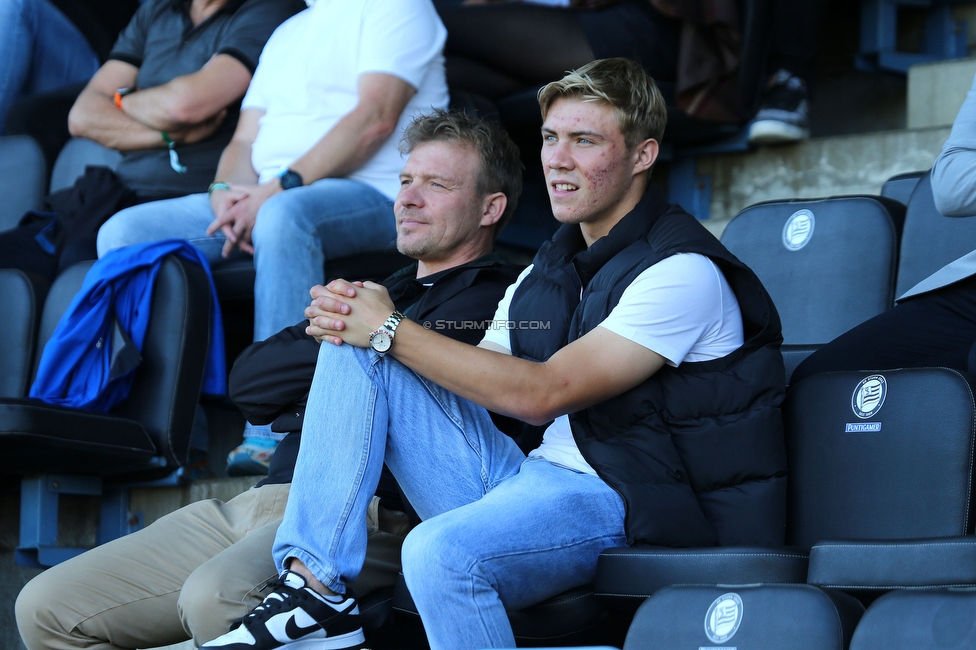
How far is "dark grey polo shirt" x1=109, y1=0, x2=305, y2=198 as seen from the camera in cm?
329

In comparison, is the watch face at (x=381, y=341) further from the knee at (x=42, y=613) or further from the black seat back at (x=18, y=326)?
the black seat back at (x=18, y=326)

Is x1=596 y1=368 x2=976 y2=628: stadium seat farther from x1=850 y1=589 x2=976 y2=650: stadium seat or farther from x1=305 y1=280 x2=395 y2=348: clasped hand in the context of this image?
x1=305 y1=280 x2=395 y2=348: clasped hand

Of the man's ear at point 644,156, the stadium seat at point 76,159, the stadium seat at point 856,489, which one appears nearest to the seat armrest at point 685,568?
the stadium seat at point 856,489

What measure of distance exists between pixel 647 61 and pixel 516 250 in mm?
665

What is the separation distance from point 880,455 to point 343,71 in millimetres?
1854

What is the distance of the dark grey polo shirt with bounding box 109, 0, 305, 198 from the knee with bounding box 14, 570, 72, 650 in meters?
1.57

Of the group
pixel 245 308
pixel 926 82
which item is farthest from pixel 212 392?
pixel 926 82

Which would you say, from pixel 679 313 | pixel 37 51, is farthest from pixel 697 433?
pixel 37 51

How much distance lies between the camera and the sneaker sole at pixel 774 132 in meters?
3.30

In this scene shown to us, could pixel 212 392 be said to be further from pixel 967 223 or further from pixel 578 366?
pixel 967 223

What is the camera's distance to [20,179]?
3.72 meters

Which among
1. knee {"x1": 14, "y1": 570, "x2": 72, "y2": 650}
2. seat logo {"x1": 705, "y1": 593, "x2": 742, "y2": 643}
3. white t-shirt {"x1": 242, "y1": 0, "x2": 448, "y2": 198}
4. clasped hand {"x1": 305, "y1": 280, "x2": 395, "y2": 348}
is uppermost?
white t-shirt {"x1": 242, "y1": 0, "x2": 448, "y2": 198}

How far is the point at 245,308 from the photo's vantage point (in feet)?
10.00

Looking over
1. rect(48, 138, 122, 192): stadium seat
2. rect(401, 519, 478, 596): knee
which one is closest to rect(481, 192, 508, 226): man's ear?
rect(401, 519, 478, 596): knee
